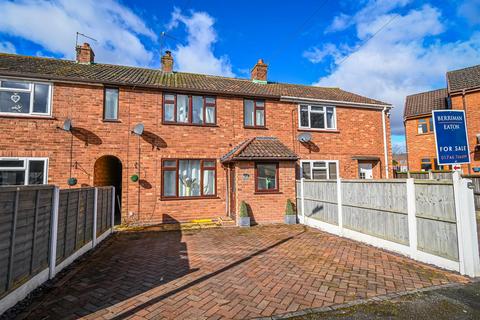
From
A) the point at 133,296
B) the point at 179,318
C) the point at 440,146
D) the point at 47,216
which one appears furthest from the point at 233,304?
the point at 440,146

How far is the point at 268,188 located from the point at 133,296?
6.82 m

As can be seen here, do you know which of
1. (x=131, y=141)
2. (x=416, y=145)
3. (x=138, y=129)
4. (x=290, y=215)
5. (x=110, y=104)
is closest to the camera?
(x=138, y=129)

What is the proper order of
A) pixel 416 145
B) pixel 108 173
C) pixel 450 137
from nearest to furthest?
pixel 450 137, pixel 108 173, pixel 416 145

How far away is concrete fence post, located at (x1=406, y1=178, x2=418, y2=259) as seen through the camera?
5.26 meters

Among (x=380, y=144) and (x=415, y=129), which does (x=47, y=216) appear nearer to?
(x=380, y=144)

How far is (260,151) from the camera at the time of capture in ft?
32.4

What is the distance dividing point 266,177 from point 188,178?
3261 millimetres

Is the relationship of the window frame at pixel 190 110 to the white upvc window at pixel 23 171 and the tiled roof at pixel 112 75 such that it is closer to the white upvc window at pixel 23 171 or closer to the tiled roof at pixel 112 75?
the tiled roof at pixel 112 75

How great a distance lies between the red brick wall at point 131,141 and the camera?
897 cm

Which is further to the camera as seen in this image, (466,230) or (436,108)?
(436,108)

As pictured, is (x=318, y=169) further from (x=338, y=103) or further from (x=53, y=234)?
(x=53, y=234)

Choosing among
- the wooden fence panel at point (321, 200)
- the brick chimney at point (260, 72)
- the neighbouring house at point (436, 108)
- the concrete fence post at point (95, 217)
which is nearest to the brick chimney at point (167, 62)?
the brick chimney at point (260, 72)

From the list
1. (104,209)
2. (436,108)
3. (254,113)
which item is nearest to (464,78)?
(436,108)

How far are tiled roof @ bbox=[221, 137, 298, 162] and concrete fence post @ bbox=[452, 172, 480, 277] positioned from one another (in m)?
5.87
